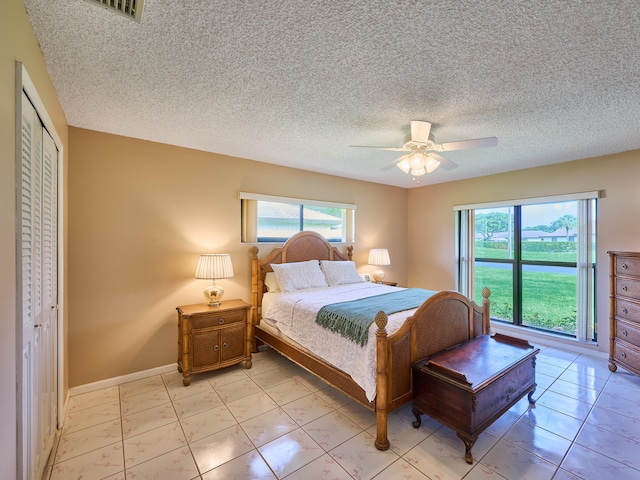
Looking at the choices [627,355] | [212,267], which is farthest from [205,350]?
[627,355]

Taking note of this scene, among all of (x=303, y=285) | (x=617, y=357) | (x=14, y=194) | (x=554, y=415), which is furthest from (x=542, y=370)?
(x=14, y=194)

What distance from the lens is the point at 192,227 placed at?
10.8 feet

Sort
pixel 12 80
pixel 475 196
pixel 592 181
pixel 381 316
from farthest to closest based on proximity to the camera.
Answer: pixel 475 196
pixel 592 181
pixel 381 316
pixel 12 80

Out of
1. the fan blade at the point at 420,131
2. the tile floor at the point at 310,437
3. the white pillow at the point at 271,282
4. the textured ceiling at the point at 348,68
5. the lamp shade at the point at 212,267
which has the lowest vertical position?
the tile floor at the point at 310,437

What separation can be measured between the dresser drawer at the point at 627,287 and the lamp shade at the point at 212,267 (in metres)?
4.16

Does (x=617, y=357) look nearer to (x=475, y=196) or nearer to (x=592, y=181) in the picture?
(x=592, y=181)

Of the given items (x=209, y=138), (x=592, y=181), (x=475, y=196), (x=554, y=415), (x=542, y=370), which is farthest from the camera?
(x=475, y=196)

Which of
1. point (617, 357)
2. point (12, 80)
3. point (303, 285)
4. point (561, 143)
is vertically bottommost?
point (617, 357)

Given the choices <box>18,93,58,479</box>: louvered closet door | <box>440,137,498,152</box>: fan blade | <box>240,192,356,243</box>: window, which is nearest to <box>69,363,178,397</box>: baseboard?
<box>18,93,58,479</box>: louvered closet door

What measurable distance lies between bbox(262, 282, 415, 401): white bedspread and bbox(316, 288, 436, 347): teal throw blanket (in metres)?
0.05

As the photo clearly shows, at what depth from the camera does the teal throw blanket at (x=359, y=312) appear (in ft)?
7.43

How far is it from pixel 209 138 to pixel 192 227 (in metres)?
1.01

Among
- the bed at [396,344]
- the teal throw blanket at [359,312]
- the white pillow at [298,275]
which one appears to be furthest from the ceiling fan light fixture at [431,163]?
the white pillow at [298,275]

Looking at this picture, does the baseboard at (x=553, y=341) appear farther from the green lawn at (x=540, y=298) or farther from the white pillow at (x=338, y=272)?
the white pillow at (x=338, y=272)
